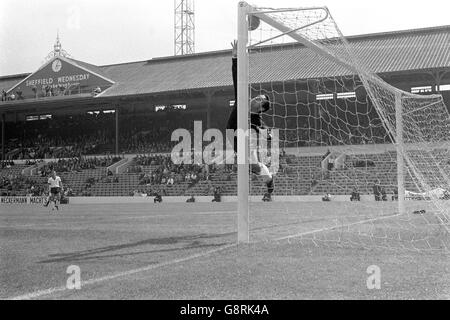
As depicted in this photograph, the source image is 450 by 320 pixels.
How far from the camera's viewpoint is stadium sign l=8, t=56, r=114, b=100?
43469mm

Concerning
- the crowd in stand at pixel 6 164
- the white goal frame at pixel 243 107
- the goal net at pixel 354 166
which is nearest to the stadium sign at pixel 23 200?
the crowd in stand at pixel 6 164

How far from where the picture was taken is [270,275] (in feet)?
17.4

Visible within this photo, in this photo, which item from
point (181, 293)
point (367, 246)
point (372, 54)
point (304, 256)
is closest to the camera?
point (181, 293)

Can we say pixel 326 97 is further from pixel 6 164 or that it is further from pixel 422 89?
pixel 6 164

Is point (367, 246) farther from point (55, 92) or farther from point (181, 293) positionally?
point (55, 92)

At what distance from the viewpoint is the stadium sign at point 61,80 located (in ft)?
143

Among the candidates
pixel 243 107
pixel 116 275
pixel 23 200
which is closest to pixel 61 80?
pixel 23 200

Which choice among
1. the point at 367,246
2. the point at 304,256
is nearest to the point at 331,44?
the point at 367,246

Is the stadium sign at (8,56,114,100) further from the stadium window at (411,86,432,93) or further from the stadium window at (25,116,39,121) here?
the stadium window at (411,86,432,93)

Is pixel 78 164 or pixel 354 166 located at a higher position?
pixel 78 164

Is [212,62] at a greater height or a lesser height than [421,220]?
greater

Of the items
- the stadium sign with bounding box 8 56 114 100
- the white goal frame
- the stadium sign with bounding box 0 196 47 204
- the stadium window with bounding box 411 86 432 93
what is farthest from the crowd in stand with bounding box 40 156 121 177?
the white goal frame

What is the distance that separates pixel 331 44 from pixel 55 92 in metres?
38.8

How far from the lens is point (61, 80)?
44.9m
